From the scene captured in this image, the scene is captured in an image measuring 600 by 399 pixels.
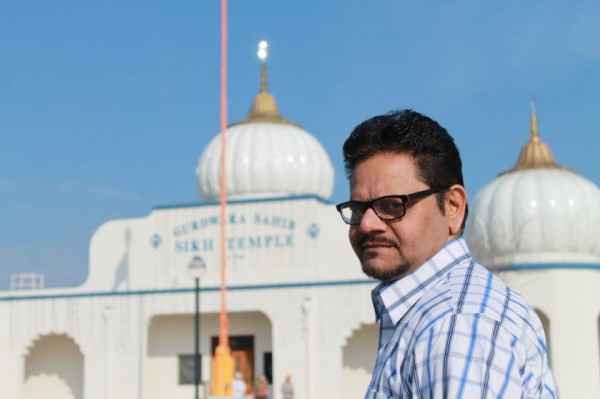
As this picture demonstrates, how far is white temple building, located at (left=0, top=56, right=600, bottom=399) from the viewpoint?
25.3 m

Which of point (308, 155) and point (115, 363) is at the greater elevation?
point (308, 155)

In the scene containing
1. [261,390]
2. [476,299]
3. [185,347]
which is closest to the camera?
[476,299]

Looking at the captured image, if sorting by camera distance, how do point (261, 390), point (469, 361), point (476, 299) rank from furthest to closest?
point (261, 390), point (476, 299), point (469, 361)

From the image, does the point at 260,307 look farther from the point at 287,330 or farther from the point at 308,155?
the point at 308,155

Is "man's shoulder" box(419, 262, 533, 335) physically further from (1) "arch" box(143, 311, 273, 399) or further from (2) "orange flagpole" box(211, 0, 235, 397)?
(1) "arch" box(143, 311, 273, 399)

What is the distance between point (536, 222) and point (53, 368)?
14155 millimetres

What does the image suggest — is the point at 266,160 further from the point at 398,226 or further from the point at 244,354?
the point at 398,226

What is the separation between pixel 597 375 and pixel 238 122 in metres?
12.9

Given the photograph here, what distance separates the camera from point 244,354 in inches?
1074

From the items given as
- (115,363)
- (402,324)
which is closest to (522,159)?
(115,363)

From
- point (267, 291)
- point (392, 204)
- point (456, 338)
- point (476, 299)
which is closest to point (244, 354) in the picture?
point (267, 291)

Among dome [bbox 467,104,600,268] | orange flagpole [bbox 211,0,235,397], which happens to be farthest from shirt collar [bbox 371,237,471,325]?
dome [bbox 467,104,600,268]

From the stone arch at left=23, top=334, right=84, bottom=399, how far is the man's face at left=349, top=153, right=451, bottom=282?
27643 mm

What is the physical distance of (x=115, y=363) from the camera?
89.9ft
